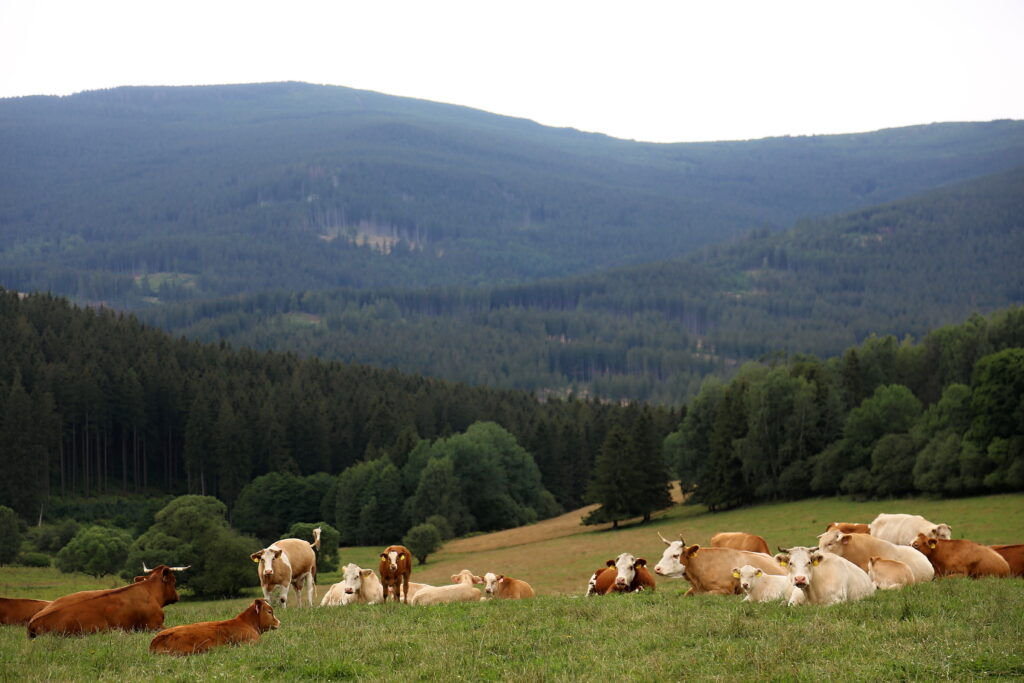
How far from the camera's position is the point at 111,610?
18.1 meters

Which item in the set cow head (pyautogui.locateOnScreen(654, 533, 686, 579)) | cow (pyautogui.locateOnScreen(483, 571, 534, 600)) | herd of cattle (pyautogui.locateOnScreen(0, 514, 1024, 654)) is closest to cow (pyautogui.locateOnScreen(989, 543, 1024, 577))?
herd of cattle (pyautogui.locateOnScreen(0, 514, 1024, 654))

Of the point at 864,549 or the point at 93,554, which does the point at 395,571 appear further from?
the point at 93,554

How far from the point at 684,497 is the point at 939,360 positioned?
26.4 m

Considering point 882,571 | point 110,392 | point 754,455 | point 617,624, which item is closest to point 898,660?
point 617,624

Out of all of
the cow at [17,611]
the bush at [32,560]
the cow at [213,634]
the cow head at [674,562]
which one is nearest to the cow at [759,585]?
the cow head at [674,562]

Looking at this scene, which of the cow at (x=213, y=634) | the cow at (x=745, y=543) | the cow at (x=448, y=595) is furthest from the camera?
the cow at (x=745, y=543)

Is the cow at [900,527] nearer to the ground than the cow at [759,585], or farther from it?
nearer to the ground

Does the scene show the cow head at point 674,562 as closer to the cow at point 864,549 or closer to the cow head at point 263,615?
the cow at point 864,549

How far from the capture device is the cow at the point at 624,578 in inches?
884

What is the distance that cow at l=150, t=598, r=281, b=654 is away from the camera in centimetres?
1556

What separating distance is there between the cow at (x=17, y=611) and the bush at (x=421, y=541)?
183 feet

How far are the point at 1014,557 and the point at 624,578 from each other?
825 centimetres

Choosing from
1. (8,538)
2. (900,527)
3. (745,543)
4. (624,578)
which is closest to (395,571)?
(624,578)

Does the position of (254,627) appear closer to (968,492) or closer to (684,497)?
(968,492)
